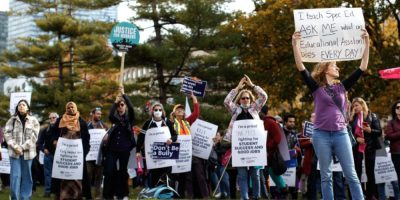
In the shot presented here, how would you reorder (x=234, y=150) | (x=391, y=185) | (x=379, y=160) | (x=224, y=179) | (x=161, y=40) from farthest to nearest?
(x=161, y=40) < (x=224, y=179) < (x=391, y=185) < (x=379, y=160) < (x=234, y=150)

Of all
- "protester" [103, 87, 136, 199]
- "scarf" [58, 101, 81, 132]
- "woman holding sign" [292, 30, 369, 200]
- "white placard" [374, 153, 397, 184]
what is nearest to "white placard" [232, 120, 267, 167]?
"protester" [103, 87, 136, 199]

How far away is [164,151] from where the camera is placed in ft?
41.0

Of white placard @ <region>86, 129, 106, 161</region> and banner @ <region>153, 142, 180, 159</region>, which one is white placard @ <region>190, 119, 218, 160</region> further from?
white placard @ <region>86, 129, 106, 161</region>

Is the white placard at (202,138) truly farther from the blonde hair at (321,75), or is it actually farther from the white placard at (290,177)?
the blonde hair at (321,75)

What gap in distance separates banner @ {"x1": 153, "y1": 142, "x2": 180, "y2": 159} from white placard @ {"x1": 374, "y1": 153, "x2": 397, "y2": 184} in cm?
374

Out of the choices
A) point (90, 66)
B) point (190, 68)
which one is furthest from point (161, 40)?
point (90, 66)

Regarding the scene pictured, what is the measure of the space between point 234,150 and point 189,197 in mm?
2487

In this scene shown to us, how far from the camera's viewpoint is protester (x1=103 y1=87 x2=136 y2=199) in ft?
39.6

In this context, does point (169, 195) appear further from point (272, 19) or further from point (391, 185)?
point (272, 19)

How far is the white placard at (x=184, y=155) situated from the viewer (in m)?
13.5

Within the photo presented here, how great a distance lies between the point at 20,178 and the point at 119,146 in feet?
5.80

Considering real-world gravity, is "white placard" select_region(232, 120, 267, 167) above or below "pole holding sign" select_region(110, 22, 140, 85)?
below

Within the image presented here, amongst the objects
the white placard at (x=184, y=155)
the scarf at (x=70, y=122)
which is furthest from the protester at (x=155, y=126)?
the scarf at (x=70, y=122)

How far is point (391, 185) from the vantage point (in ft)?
46.1
